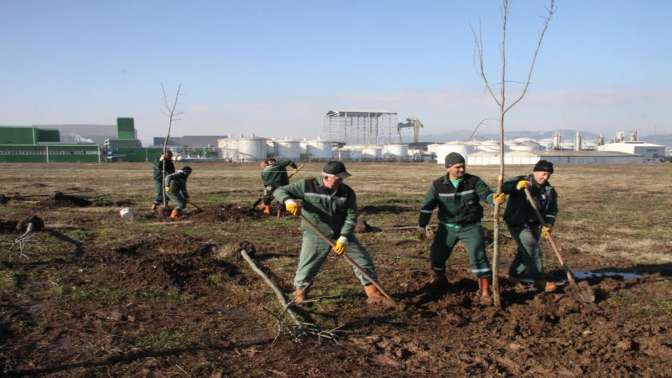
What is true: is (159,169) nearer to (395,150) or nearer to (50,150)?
(50,150)

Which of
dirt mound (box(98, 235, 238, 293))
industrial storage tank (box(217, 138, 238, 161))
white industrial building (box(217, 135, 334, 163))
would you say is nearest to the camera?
dirt mound (box(98, 235, 238, 293))

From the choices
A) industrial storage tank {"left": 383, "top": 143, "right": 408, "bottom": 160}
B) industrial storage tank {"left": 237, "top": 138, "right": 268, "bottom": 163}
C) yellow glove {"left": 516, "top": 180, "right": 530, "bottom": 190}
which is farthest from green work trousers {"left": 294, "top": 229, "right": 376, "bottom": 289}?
industrial storage tank {"left": 383, "top": 143, "right": 408, "bottom": 160}

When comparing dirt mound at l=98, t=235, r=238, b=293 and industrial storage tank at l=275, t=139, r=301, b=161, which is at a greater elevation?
industrial storage tank at l=275, t=139, r=301, b=161

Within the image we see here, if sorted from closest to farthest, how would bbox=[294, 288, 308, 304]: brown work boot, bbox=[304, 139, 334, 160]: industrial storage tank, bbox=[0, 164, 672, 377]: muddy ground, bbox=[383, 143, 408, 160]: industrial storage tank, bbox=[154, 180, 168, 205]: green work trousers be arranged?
bbox=[0, 164, 672, 377]: muddy ground
bbox=[294, 288, 308, 304]: brown work boot
bbox=[154, 180, 168, 205]: green work trousers
bbox=[304, 139, 334, 160]: industrial storage tank
bbox=[383, 143, 408, 160]: industrial storage tank

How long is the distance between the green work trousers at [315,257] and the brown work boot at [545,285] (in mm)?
2130

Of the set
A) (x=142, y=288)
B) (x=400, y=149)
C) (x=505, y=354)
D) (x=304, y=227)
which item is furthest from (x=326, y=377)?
(x=400, y=149)

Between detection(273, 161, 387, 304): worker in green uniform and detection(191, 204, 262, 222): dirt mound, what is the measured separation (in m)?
6.45

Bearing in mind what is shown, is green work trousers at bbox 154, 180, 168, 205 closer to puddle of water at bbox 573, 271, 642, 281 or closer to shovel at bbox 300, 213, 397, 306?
shovel at bbox 300, 213, 397, 306

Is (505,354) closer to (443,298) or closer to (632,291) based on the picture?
(443,298)

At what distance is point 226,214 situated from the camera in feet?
39.2

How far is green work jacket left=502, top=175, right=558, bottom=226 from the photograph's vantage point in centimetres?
606

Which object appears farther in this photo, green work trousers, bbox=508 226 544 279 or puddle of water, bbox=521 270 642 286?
puddle of water, bbox=521 270 642 286

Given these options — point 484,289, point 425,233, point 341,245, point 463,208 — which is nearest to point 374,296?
point 341,245

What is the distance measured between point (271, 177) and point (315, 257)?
711cm
